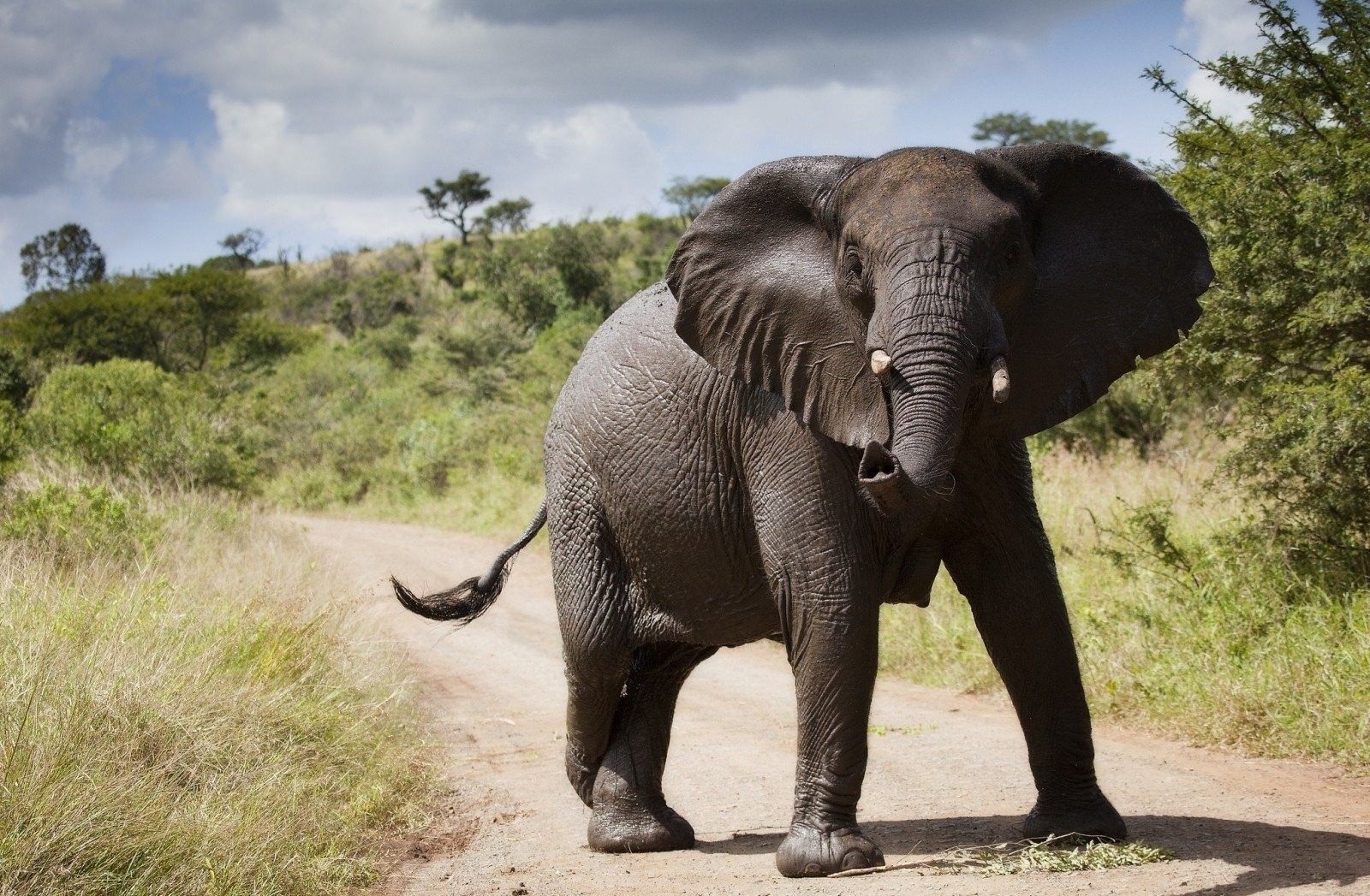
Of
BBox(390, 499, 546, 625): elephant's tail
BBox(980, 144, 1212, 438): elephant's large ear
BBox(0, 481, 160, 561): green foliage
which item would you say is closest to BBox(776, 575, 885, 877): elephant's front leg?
BBox(980, 144, 1212, 438): elephant's large ear

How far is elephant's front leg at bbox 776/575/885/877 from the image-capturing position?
16.0 ft

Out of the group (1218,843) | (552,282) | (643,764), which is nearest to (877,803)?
(643,764)

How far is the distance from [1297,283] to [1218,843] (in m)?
3.70

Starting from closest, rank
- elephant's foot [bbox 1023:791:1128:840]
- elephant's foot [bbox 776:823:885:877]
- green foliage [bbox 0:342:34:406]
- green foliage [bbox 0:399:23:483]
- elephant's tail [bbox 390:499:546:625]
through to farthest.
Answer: elephant's foot [bbox 776:823:885:877]
elephant's foot [bbox 1023:791:1128:840]
elephant's tail [bbox 390:499:546:625]
green foliage [bbox 0:399:23:483]
green foliage [bbox 0:342:34:406]

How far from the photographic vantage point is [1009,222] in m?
4.54

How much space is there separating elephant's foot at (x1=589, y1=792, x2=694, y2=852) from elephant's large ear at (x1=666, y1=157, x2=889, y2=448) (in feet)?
6.60

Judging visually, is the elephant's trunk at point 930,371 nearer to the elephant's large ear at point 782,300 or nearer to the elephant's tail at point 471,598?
the elephant's large ear at point 782,300

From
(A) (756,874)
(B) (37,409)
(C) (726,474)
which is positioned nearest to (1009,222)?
(C) (726,474)

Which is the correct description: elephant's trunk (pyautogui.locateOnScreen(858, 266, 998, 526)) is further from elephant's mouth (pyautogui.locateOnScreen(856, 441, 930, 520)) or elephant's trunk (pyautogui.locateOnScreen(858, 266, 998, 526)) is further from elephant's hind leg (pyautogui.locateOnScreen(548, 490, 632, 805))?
elephant's hind leg (pyautogui.locateOnScreen(548, 490, 632, 805))

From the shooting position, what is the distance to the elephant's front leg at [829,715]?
486 centimetres

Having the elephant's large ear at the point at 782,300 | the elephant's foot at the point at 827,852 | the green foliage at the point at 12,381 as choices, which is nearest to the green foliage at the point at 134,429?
the green foliage at the point at 12,381

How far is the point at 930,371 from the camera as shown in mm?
4199

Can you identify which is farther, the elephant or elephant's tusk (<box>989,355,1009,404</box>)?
the elephant

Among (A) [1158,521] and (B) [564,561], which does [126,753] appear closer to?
(B) [564,561]
